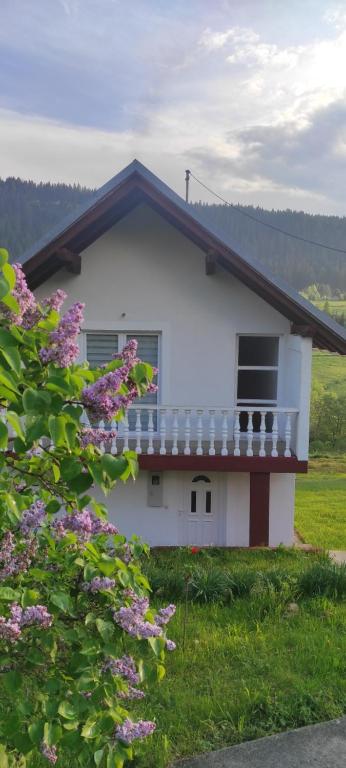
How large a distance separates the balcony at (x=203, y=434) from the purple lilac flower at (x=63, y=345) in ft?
22.0

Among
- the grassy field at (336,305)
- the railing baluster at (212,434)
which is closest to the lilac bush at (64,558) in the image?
the railing baluster at (212,434)

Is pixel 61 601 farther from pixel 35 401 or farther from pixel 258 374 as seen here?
pixel 258 374

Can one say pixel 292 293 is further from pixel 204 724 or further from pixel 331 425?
pixel 331 425

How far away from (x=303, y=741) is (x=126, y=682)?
270 centimetres

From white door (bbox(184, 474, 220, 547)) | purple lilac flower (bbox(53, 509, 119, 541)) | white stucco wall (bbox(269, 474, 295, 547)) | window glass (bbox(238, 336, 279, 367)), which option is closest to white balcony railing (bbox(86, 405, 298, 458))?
white stucco wall (bbox(269, 474, 295, 547))

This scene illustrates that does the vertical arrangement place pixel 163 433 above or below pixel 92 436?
below

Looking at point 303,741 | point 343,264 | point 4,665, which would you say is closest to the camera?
point 4,665

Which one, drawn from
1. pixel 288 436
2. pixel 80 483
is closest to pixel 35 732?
pixel 80 483

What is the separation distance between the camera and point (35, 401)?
5.92 ft

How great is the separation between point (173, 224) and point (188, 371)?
256cm

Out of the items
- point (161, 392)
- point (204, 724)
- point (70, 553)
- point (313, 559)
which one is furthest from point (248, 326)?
point (70, 553)

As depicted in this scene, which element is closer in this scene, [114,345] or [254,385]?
[114,345]

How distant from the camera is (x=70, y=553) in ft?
8.84

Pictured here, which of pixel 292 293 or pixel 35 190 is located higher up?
pixel 35 190
